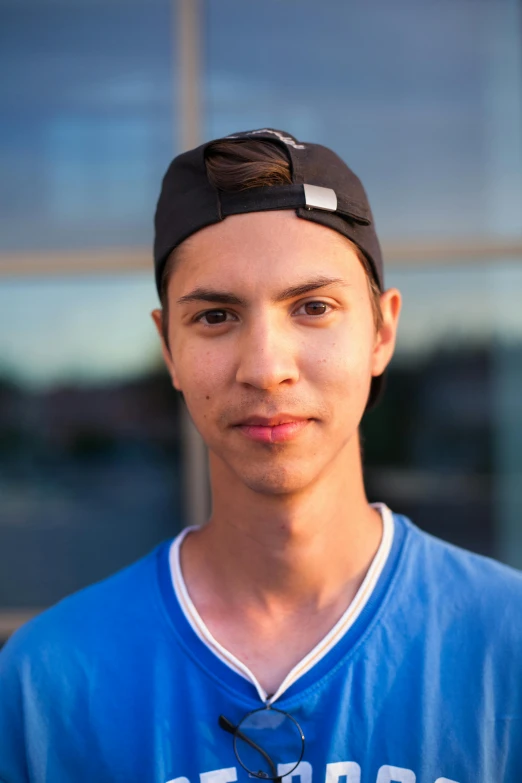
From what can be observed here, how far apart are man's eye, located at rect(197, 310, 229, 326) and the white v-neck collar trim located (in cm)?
51

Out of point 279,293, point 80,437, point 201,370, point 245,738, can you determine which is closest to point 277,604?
point 245,738

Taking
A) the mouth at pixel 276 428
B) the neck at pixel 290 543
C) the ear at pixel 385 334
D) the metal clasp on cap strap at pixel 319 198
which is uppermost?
the metal clasp on cap strap at pixel 319 198

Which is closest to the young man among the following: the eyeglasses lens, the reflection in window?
the eyeglasses lens

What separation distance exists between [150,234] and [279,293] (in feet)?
9.71

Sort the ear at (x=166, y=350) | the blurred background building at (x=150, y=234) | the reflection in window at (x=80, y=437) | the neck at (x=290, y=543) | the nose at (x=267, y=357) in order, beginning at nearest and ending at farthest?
the nose at (x=267, y=357) → the neck at (x=290, y=543) → the ear at (x=166, y=350) → the blurred background building at (x=150, y=234) → the reflection in window at (x=80, y=437)

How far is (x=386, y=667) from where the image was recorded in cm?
131

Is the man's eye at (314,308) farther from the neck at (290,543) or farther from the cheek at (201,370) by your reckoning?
the neck at (290,543)

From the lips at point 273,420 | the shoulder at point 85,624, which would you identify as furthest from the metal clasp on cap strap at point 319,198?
the shoulder at point 85,624

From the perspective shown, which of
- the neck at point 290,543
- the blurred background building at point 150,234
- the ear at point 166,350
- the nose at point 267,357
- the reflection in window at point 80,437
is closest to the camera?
the nose at point 267,357

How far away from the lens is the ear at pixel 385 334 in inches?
58.6

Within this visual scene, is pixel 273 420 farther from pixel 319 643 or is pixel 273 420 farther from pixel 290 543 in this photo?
pixel 319 643

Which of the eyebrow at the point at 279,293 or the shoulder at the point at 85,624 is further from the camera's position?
the shoulder at the point at 85,624

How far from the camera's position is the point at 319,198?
131cm

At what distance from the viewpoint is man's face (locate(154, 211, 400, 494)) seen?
125 cm
